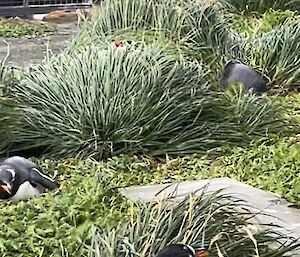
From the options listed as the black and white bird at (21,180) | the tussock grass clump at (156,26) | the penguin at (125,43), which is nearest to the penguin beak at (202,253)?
the black and white bird at (21,180)

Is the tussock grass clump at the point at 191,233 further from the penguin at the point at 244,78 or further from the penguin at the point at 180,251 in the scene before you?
the penguin at the point at 244,78

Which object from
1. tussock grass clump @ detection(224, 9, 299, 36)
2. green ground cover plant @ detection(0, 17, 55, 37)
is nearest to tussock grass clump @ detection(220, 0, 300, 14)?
tussock grass clump @ detection(224, 9, 299, 36)

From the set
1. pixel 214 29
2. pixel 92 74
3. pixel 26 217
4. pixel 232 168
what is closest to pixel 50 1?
pixel 214 29

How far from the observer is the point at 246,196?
17.0 ft

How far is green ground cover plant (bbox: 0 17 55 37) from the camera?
12242 millimetres

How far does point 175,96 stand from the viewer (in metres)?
6.67

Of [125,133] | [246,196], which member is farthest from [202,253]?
[125,133]

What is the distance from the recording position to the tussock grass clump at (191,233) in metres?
3.88

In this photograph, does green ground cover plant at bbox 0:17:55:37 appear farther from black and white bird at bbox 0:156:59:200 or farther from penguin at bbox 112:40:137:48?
black and white bird at bbox 0:156:59:200

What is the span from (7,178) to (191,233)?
1.70m

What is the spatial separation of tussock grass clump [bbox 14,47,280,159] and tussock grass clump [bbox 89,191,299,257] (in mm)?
2021

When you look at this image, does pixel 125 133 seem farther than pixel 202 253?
Yes

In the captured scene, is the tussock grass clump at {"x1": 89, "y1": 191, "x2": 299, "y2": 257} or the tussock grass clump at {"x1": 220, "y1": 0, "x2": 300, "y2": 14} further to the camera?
the tussock grass clump at {"x1": 220, "y1": 0, "x2": 300, "y2": 14}

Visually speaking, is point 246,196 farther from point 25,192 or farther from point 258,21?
point 258,21
